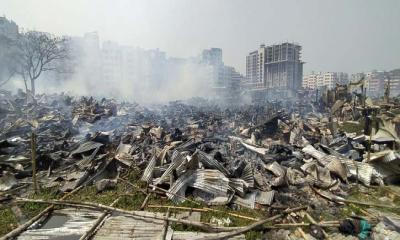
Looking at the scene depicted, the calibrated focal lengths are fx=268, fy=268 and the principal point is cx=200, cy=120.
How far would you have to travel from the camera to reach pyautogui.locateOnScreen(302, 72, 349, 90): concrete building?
319 ft

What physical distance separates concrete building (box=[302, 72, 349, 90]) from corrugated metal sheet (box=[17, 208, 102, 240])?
98.0m

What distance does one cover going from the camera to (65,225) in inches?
203

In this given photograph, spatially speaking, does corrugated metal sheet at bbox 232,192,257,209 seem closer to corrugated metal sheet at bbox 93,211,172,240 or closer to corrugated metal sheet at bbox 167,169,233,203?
corrugated metal sheet at bbox 167,169,233,203

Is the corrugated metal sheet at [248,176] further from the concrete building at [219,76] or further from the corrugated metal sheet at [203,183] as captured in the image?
the concrete building at [219,76]

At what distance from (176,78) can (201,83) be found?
6102mm

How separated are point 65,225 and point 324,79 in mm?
110354

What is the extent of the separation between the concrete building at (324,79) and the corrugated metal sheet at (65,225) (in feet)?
322

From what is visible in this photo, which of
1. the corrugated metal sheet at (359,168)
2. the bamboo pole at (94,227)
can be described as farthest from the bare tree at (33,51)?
the corrugated metal sheet at (359,168)

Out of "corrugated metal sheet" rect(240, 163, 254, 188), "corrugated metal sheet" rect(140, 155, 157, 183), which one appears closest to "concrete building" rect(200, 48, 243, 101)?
"corrugated metal sheet" rect(140, 155, 157, 183)

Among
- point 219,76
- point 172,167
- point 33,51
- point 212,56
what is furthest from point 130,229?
point 212,56

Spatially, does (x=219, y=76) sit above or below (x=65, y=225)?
above

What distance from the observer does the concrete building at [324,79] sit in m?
97.2

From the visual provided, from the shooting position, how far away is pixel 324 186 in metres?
7.08

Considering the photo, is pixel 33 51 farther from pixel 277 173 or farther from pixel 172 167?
pixel 277 173
